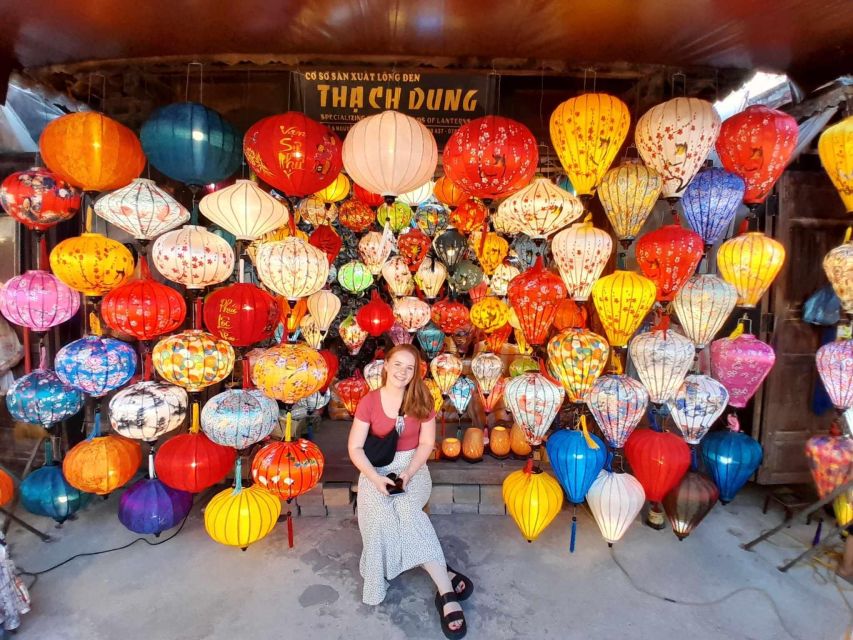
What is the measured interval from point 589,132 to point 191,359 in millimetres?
2557

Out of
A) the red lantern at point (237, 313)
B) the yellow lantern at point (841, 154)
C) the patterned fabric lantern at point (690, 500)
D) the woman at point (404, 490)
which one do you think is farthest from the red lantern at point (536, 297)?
the yellow lantern at point (841, 154)

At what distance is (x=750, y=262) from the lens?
2.56m

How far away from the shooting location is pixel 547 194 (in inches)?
96.3

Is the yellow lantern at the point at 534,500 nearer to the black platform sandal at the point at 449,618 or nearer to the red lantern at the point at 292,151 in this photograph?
Answer: the black platform sandal at the point at 449,618

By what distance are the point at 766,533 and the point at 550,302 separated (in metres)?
2.75

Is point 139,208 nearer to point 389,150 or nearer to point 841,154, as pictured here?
point 389,150

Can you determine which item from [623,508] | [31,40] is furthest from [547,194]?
[31,40]

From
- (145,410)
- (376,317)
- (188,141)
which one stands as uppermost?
(188,141)

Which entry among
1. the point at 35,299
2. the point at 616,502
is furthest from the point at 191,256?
the point at 616,502

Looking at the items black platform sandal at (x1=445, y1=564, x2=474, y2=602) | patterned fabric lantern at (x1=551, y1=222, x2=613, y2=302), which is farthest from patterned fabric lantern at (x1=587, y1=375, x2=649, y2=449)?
black platform sandal at (x1=445, y1=564, x2=474, y2=602)

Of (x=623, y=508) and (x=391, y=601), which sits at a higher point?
(x=623, y=508)

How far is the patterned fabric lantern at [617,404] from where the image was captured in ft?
8.41

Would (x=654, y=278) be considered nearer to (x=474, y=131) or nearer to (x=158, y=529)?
(x=474, y=131)

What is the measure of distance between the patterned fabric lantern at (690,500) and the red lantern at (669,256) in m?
1.29
